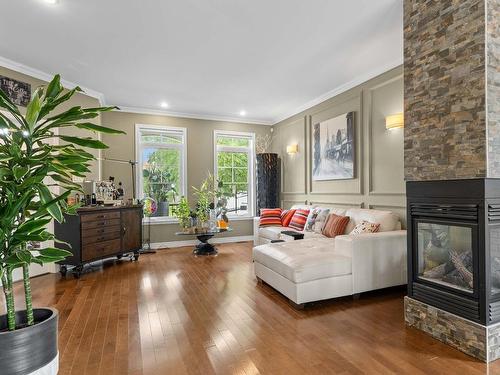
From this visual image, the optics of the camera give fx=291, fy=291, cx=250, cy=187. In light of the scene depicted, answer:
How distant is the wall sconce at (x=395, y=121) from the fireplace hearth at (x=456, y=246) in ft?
4.71

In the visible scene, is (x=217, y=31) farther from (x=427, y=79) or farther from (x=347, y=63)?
(x=427, y=79)

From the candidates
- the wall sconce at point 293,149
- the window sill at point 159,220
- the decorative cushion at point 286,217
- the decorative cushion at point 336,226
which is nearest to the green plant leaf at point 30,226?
the decorative cushion at point 336,226

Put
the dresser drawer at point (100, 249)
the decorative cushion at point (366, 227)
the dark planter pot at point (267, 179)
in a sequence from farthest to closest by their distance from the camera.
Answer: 1. the dark planter pot at point (267, 179)
2. the dresser drawer at point (100, 249)
3. the decorative cushion at point (366, 227)

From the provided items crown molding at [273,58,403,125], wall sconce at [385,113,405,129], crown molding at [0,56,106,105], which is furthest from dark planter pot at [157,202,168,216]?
wall sconce at [385,113,405,129]

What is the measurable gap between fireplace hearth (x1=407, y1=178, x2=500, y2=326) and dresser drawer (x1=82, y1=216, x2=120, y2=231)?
3969 mm

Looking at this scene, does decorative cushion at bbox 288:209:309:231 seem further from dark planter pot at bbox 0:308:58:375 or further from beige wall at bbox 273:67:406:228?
dark planter pot at bbox 0:308:58:375

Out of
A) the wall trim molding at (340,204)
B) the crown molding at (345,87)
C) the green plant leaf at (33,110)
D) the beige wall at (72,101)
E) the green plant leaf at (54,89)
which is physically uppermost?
the crown molding at (345,87)

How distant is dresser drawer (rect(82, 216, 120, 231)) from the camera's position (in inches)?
160

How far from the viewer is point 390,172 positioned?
3.81m

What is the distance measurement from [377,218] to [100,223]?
3.83m

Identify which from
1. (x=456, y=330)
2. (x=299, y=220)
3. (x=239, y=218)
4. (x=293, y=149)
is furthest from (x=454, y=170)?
(x=239, y=218)

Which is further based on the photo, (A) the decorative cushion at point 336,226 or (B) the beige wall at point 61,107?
(A) the decorative cushion at point 336,226

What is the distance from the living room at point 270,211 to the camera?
1823mm

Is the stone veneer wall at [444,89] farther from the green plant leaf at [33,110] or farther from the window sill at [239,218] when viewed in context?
the window sill at [239,218]
